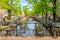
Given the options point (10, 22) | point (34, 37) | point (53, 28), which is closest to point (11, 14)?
point (10, 22)

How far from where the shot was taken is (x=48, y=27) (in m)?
2.00

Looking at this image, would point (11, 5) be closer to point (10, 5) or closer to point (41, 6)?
point (10, 5)

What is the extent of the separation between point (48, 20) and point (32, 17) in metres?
0.22

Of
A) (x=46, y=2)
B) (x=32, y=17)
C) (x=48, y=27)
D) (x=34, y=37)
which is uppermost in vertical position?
(x=46, y=2)

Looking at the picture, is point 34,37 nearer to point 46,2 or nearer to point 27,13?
point 27,13

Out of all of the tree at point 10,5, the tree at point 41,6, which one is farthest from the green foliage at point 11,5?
the tree at point 41,6

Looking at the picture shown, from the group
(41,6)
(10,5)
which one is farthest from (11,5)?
(41,6)

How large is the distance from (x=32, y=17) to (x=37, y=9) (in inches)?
5.0

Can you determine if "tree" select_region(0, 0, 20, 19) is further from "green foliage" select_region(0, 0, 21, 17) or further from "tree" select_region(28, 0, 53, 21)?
"tree" select_region(28, 0, 53, 21)

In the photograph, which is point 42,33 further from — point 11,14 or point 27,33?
point 11,14

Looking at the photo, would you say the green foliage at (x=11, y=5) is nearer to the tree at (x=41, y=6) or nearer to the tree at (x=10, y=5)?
the tree at (x=10, y=5)

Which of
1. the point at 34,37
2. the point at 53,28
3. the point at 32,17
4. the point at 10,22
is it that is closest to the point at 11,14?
the point at 10,22

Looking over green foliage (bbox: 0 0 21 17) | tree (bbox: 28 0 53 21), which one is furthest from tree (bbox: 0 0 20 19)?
tree (bbox: 28 0 53 21)

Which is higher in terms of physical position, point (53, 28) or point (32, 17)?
point (32, 17)
